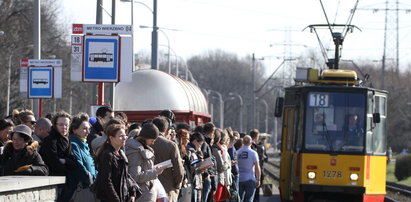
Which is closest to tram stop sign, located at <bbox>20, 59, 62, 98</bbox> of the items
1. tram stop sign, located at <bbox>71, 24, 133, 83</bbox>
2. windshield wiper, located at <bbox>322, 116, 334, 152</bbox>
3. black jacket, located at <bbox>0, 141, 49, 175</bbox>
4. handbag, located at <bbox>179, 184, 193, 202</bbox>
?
tram stop sign, located at <bbox>71, 24, 133, 83</bbox>

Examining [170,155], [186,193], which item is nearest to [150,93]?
[186,193]

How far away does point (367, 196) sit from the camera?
2042 cm

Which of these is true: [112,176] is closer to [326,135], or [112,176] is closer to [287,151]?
[326,135]

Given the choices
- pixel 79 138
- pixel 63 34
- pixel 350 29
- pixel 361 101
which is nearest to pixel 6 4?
pixel 63 34

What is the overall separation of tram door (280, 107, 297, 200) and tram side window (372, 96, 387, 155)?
5.84 ft

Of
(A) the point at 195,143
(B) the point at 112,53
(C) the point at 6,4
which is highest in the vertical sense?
(C) the point at 6,4

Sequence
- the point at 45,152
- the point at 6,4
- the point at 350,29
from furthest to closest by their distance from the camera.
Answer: the point at 6,4 → the point at 350,29 → the point at 45,152

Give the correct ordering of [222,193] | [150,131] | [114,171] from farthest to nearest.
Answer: [222,193], [150,131], [114,171]

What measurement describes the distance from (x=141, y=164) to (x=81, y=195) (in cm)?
83

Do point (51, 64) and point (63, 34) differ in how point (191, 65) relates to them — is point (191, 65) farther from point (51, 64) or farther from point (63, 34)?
point (51, 64)

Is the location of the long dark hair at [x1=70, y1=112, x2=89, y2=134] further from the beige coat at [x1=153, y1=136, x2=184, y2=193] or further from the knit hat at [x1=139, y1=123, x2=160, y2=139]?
the beige coat at [x1=153, y1=136, x2=184, y2=193]

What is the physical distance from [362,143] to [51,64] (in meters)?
7.52

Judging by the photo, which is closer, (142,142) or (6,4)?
(142,142)

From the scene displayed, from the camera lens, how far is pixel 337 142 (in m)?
20.7
